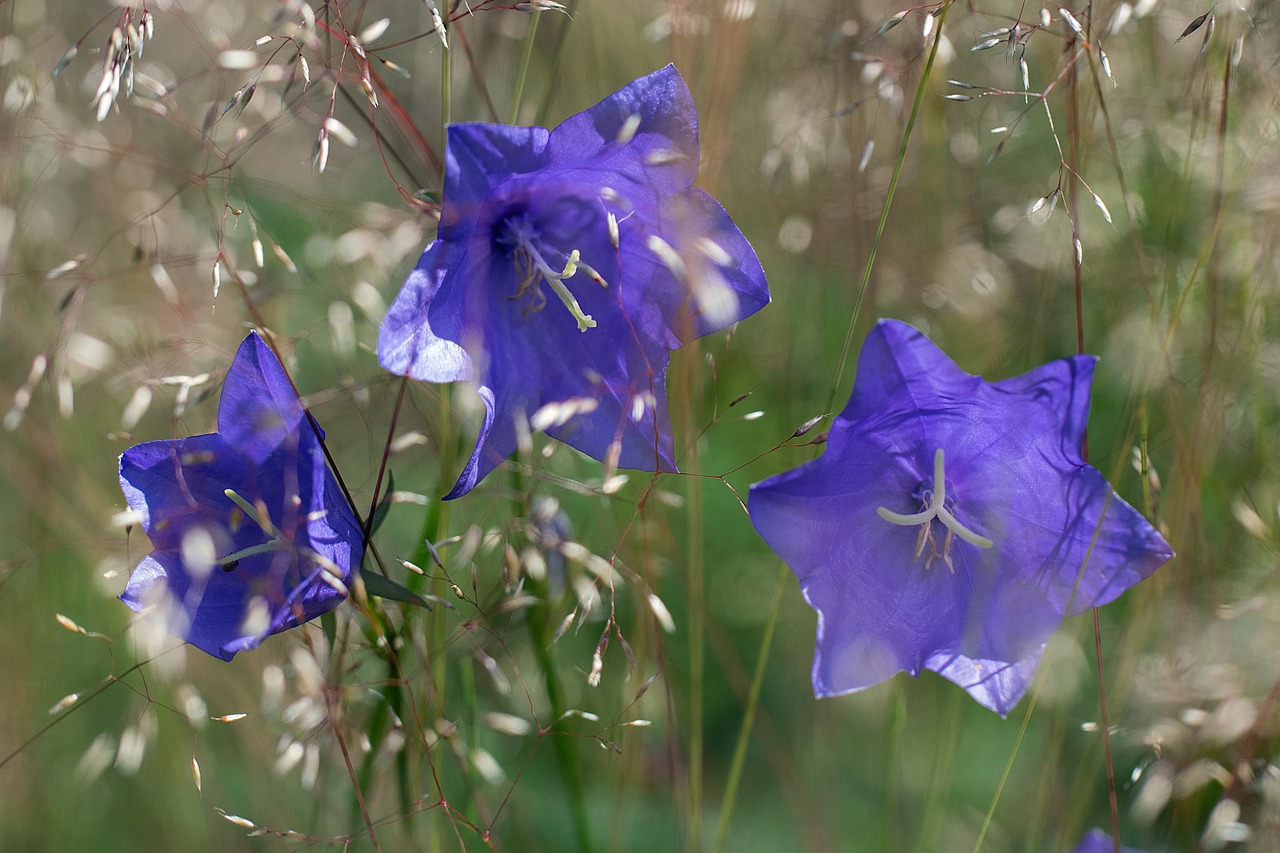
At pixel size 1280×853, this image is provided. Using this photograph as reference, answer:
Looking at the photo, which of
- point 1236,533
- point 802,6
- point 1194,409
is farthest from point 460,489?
point 802,6

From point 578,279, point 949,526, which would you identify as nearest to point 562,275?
point 578,279

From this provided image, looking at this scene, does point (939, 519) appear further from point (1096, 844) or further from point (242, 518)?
point (242, 518)

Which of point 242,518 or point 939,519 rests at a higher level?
point 242,518

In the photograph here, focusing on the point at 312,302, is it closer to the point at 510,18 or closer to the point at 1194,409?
the point at 510,18

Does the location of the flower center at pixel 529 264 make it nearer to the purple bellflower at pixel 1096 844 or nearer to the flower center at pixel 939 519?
the flower center at pixel 939 519

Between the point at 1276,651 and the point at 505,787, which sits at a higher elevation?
the point at 1276,651

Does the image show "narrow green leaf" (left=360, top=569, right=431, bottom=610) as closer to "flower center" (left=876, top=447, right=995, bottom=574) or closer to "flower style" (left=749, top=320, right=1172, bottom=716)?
"flower style" (left=749, top=320, right=1172, bottom=716)

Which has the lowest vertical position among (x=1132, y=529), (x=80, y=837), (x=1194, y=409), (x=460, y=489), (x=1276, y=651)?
(x=80, y=837)
